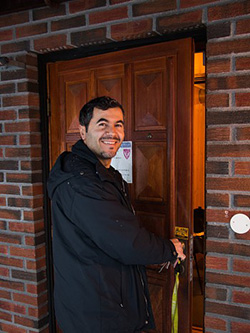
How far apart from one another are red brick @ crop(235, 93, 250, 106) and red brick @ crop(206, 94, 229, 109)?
5 cm

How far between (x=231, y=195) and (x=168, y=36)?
39.4 inches

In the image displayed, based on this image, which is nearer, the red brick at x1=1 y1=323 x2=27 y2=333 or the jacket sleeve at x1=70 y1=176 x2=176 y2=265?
the jacket sleeve at x1=70 y1=176 x2=176 y2=265

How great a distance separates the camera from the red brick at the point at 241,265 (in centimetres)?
165

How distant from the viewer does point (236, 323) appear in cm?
170

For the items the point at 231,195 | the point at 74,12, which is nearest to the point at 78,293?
the point at 231,195

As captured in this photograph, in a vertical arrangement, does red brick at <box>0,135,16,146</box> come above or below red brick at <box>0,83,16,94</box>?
below

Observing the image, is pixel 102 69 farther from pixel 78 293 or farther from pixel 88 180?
pixel 78 293

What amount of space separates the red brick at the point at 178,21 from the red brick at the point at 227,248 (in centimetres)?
120

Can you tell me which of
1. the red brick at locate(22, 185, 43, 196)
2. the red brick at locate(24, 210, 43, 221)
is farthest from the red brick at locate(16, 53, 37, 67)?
the red brick at locate(24, 210, 43, 221)

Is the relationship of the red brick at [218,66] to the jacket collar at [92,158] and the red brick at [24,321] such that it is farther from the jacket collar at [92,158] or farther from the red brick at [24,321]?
the red brick at [24,321]

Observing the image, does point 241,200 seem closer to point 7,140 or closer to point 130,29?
point 130,29

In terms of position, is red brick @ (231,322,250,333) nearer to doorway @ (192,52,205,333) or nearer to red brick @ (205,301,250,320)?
red brick @ (205,301,250,320)

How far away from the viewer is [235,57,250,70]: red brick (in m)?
1.59

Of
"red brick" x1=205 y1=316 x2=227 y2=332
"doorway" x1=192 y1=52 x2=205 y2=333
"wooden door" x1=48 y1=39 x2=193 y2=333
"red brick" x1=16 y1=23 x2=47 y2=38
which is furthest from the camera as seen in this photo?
"doorway" x1=192 y1=52 x2=205 y2=333
